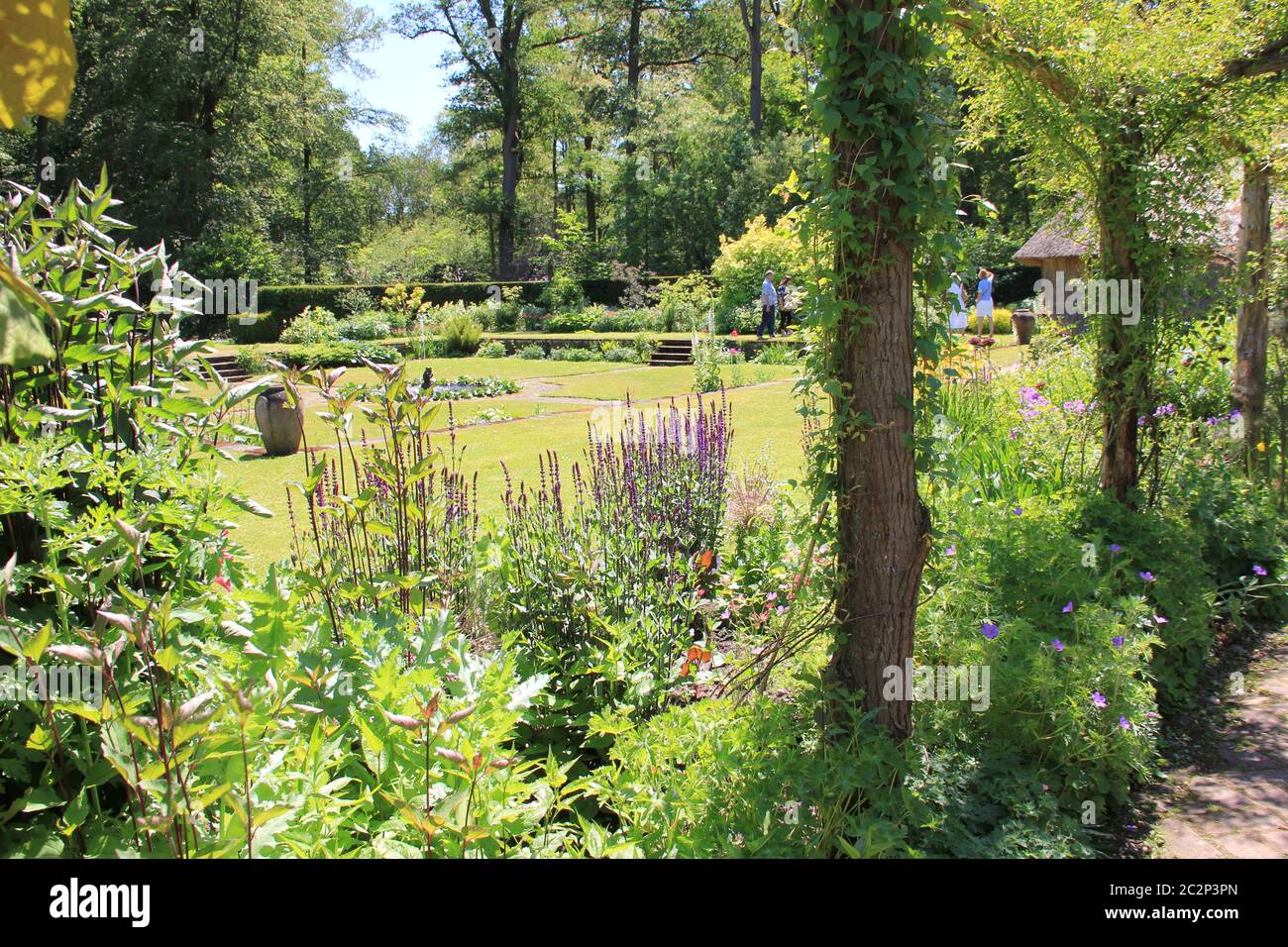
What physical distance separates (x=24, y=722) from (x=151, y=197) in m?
31.2

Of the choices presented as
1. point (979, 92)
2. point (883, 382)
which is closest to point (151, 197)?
point (979, 92)

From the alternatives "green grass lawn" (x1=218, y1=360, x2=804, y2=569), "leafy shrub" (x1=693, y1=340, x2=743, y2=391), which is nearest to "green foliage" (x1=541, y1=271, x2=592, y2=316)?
"leafy shrub" (x1=693, y1=340, x2=743, y2=391)

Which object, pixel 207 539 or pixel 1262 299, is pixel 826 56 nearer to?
pixel 207 539

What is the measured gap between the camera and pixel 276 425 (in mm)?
9180

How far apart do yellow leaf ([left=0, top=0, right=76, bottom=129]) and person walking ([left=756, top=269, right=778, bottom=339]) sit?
756 inches

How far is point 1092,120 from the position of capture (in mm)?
4719

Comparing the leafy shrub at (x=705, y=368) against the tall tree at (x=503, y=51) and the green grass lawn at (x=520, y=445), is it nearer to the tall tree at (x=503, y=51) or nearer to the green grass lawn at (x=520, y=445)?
the green grass lawn at (x=520, y=445)

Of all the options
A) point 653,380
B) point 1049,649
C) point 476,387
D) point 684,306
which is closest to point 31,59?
point 1049,649

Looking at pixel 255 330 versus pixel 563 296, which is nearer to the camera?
pixel 255 330

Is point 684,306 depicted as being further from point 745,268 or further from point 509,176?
point 509,176

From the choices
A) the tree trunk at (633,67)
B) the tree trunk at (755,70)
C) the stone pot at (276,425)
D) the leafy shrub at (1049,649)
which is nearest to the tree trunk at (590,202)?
the tree trunk at (633,67)

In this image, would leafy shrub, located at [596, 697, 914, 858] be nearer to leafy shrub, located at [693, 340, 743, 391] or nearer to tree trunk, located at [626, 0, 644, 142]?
leafy shrub, located at [693, 340, 743, 391]

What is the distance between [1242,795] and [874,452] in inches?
78.0

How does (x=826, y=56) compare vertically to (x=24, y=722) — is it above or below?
above
